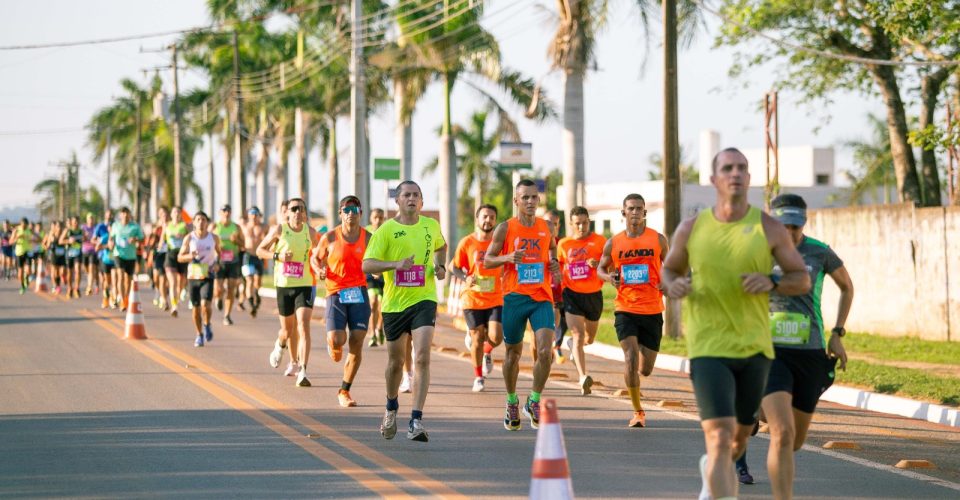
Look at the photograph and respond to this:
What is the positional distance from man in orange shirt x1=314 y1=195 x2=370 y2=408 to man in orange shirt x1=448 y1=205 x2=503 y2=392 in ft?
3.11

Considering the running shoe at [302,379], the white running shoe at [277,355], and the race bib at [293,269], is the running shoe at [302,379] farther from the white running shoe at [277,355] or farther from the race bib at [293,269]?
the race bib at [293,269]

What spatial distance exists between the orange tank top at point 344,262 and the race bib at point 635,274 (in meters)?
2.48

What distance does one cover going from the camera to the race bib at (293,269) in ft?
52.0

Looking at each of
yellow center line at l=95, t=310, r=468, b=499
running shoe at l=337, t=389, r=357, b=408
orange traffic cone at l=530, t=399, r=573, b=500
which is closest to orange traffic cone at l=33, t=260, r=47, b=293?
yellow center line at l=95, t=310, r=468, b=499

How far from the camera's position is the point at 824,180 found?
8875 cm

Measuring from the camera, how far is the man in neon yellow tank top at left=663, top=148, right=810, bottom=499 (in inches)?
278

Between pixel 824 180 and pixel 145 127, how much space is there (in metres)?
43.0

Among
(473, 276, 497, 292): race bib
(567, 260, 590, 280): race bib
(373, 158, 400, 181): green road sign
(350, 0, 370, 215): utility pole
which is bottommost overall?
(473, 276, 497, 292): race bib

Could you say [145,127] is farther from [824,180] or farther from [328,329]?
[328,329]

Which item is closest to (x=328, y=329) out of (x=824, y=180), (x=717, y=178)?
(x=717, y=178)

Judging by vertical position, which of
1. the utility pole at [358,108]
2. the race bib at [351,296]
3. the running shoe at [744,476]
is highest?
the utility pole at [358,108]

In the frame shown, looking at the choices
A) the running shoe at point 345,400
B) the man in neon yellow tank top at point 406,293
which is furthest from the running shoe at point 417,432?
the running shoe at point 345,400

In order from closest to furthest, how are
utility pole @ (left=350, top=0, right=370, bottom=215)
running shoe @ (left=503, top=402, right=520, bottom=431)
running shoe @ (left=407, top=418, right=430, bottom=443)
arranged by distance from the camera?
running shoe @ (left=407, top=418, right=430, bottom=443), running shoe @ (left=503, top=402, right=520, bottom=431), utility pole @ (left=350, top=0, right=370, bottom=215)

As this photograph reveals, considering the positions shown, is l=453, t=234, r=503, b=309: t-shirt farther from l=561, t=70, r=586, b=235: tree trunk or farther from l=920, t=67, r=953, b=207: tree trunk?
l=920, t=67, r=953, b=207: tree trunk
